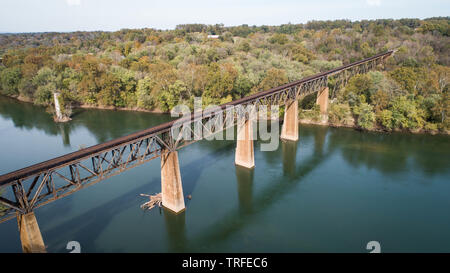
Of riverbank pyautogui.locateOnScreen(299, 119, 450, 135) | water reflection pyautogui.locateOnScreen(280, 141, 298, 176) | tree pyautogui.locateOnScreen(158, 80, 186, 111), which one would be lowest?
water reflection pyautogui.locateOnScreen(280, 141, 298, 176)

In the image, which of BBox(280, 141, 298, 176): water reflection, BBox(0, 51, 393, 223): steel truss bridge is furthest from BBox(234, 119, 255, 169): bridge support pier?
BBox(280, 141, 298, 176): water reflection

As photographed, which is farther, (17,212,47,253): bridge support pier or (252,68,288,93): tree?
(252,68,288,93): tree

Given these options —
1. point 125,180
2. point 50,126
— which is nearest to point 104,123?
Result: point 50,126

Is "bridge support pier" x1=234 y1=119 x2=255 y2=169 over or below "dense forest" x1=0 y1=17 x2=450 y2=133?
below

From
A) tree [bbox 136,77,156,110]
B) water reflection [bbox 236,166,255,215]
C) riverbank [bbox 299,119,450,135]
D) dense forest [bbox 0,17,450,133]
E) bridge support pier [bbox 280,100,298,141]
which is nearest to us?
water reflection [bbox 236,166,255,215]

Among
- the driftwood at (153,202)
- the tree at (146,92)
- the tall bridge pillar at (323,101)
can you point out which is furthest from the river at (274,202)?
the tree at (146,92)

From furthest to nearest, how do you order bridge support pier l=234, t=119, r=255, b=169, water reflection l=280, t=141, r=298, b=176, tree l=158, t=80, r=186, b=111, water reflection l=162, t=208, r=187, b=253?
tree l=158, t=80, r=186, b=111 < water reflection l=280, t=141, r=298, b=176 < bridge support pier l=234, t=119, r=255, b=169 < water reflection l=162, t=208, r=187, b=253

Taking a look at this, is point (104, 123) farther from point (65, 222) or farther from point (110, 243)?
point (110, 243)

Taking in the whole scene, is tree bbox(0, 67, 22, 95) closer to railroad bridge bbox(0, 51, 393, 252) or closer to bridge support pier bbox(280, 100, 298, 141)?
railroad bridge bbox(0, 51, 393, 252)
